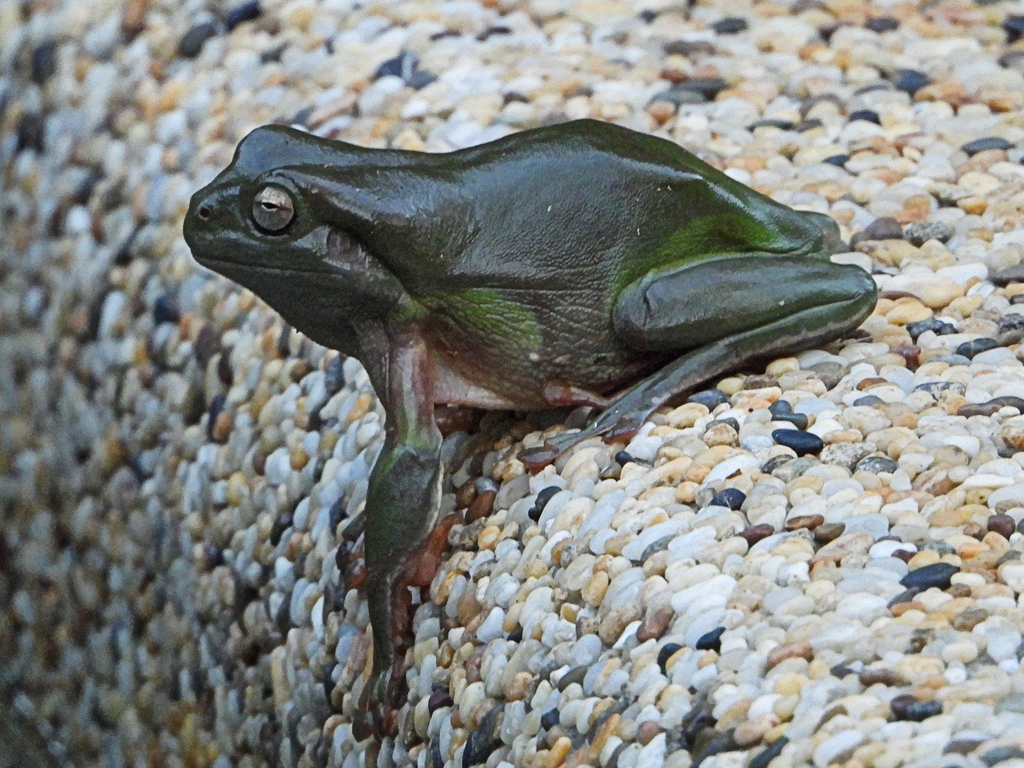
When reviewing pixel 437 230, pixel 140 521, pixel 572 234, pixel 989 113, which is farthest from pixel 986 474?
pixel 140 521

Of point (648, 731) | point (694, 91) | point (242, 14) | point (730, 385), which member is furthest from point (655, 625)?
point (242, 14)

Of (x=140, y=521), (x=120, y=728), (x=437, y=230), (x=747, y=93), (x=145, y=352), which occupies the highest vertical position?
(x=437, y=230)

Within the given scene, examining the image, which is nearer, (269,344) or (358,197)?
(358,197)

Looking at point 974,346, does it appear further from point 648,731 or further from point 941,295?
point 648,731

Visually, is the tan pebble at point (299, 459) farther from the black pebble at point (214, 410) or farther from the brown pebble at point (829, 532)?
the brown pebble at point (829, 532)

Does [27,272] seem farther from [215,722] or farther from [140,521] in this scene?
[215,722]

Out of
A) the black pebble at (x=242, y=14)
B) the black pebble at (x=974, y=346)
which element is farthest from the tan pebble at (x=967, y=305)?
the black pebble at (x=242, y=14)

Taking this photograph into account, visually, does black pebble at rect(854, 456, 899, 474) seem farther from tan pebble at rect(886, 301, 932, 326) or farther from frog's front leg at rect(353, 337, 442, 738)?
frog's front leg at rect(353, 337, 442, 738)
